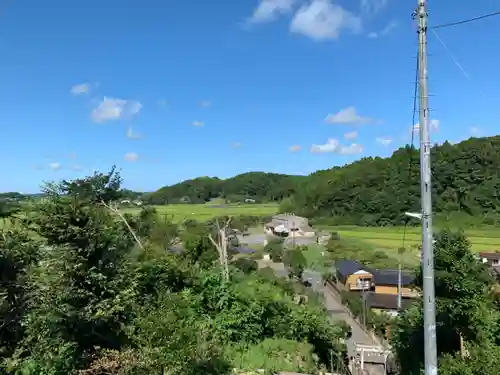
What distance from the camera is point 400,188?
188 ft

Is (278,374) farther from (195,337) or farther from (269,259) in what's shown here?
(269,259)

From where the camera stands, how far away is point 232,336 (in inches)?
339

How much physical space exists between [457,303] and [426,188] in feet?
21.5

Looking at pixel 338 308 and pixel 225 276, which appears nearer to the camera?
pixel 225 276

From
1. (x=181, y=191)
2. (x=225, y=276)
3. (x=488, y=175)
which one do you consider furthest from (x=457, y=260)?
(x=181, y=191)

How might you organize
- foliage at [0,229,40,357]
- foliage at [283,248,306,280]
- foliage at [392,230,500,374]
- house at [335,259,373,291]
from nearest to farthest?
foliage at [0,229,40,357], foliage at [392,230,500,374], house at [335,259,373,291], foliage at [283,248,306,280]

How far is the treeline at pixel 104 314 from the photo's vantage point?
573 cm

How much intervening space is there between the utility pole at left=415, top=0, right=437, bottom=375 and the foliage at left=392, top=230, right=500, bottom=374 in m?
5.75

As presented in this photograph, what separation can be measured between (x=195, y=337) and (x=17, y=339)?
370 centimetres

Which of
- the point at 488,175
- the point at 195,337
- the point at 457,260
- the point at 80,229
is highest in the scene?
the point at 488,175

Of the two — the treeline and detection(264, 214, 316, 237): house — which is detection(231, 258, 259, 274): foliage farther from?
detection(264, 214, 316, 237): house

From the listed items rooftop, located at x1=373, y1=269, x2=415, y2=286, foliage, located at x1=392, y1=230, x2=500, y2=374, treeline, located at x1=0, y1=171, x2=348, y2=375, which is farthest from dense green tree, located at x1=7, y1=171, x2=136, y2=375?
rooftop, located at x1=373, y1=269, x2=415, y2=286

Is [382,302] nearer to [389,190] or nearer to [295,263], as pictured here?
[295,263]

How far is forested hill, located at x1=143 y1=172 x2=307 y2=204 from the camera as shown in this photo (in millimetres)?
95188
